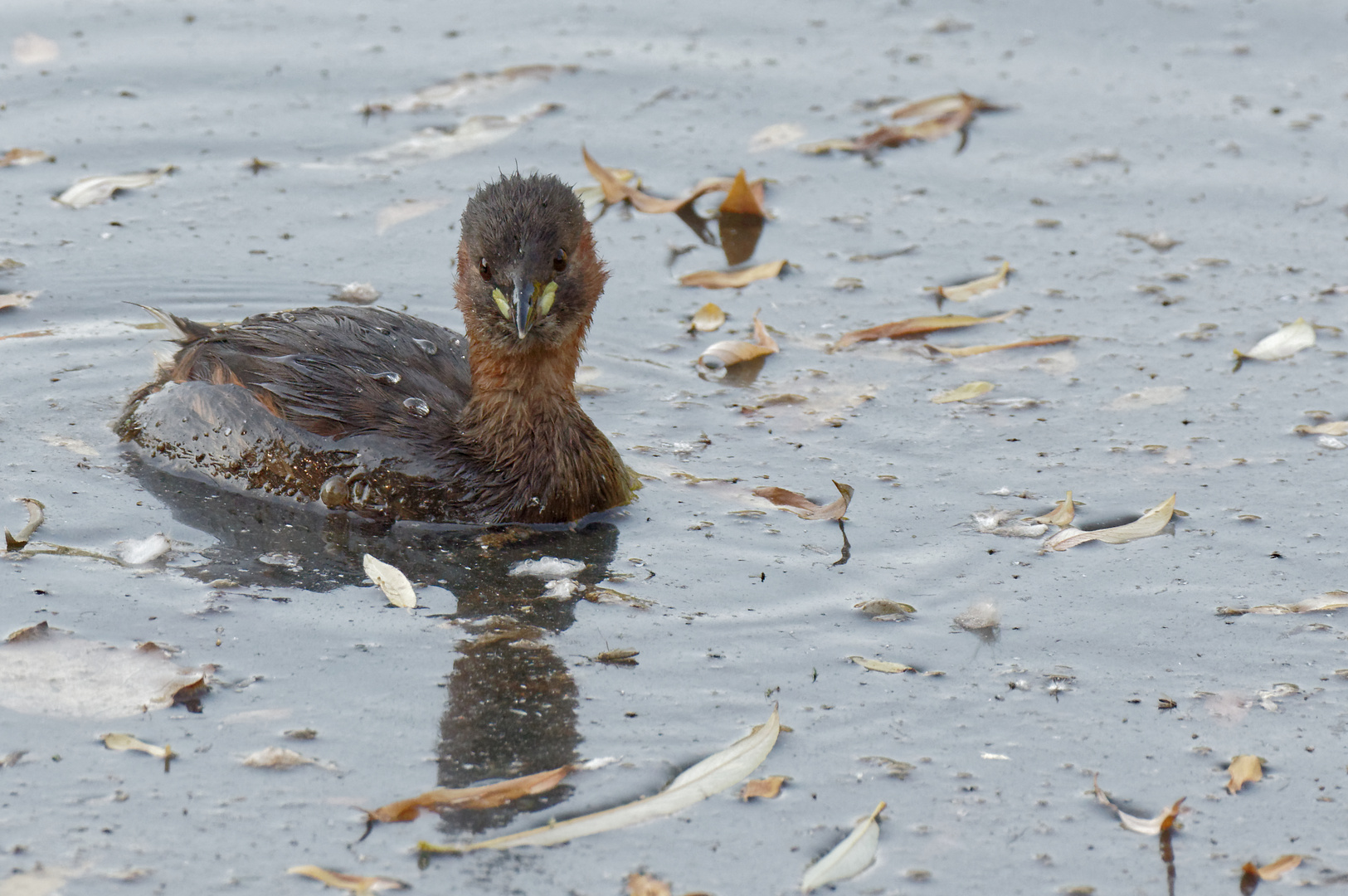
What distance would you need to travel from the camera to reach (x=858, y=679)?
479 centimetres

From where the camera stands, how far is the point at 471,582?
5359mm

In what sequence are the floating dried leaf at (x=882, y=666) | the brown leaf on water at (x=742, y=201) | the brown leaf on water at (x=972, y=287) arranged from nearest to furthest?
the floating dried leaf at (x=882, y=666)
the brown leaf on water at (x=972, y=287)
the brown leaf on water at (x=742, y=201)

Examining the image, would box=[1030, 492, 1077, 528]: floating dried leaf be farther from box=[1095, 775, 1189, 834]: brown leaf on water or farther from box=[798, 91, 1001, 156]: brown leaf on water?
box=[798, 91, 1001, 156]: brown leaf on water

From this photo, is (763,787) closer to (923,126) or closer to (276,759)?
(276,759)

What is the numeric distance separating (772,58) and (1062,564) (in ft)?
17.8

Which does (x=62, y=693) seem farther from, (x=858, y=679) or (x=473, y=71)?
(x=473, y=71)

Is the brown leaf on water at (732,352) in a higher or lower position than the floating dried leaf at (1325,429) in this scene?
higher

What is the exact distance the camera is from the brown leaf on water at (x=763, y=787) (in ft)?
13.8

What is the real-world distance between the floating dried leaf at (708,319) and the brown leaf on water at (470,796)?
3.46 m

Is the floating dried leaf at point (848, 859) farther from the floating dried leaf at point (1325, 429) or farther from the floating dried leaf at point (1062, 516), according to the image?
the floating dried leaf at point (1325, 429)

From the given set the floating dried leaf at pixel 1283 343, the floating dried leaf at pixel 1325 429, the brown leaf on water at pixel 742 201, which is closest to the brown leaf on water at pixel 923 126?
the brown leaf on water at pixel 742 201

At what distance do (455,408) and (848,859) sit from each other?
8.74 ft

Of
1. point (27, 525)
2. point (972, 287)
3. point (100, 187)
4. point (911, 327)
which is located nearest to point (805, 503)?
point (911, 327)

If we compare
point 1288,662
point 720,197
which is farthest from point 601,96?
point 1288,662
